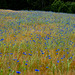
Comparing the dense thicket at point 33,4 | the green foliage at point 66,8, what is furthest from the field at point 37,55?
the dense thicket at point 33,4

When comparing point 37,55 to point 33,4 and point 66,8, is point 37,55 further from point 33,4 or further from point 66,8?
point 33,4

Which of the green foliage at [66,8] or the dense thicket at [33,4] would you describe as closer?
the green foliage at [66,8]

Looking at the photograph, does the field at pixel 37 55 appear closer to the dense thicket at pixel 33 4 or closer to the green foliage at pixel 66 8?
the green foliage at pixel 66 8

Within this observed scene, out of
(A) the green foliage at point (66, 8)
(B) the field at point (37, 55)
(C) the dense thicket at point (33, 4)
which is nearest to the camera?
(B) the field at point (37, 55)

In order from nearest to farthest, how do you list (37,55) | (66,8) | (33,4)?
1. (37,55)
2. (66,8)
3. (33,4)

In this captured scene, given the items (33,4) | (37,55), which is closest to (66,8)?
(33,4)

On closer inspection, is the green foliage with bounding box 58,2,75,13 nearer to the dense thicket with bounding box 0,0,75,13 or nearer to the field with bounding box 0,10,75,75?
the dense thicket with bounding box 0,0,75,13

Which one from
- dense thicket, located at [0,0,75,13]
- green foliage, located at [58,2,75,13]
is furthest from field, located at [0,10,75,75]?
dense thicket, located at [0,0,75,13]

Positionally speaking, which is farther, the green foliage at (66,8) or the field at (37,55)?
the green foliage at (66,8)

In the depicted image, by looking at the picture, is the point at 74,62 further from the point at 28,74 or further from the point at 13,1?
the point at 13,1

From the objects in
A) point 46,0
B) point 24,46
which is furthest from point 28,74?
point 46,0

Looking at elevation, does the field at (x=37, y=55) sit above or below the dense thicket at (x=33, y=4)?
above

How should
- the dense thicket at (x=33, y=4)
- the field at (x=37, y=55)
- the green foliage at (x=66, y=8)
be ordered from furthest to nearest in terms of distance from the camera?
1. the dense thicket at (x=33, y=4)
2. the green foliage at (x=66, y=8)
3. the field at (x=37, y=55)

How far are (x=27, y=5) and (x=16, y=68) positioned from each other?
168 feet
